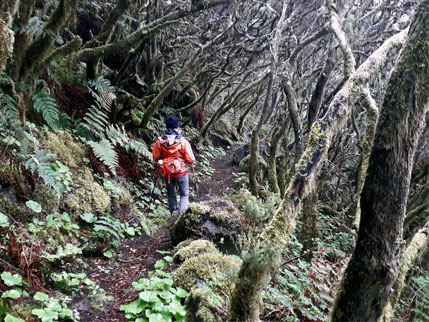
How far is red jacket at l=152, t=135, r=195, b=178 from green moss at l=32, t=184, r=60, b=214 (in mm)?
2189

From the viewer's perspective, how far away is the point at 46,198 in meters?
4.02

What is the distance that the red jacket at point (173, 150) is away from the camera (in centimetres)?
589

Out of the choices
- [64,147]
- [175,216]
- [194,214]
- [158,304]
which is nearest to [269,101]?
[175,216]

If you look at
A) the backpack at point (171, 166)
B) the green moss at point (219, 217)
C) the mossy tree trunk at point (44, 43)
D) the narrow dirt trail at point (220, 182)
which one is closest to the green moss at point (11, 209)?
the mossy tree trunk at point (44, 43)

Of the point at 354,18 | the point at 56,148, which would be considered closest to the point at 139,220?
the point at 56,148

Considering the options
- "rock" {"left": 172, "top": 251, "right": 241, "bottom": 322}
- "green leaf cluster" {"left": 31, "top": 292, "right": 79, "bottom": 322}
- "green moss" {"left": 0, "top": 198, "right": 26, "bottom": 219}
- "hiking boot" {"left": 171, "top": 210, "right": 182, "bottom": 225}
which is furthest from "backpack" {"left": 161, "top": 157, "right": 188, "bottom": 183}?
"green leaf cluster" {"left": 31, "top": 292, "right": 79, "bottom": 322}

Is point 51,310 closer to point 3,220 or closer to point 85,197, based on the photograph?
point 3,220

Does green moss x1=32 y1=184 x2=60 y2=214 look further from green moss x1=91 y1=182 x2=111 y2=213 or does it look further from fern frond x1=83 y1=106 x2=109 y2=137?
fern frond x1=83 y1=106 x2=109 y2=137

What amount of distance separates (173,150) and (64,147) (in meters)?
1.92

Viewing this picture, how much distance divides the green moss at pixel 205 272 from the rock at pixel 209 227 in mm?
935

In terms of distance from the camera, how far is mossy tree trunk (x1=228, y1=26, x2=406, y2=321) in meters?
2.11

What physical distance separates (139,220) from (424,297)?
4214 mm

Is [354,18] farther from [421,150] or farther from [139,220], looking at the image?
[139,220]

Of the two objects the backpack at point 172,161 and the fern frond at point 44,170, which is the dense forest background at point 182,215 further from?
the backpack at point 172,161
